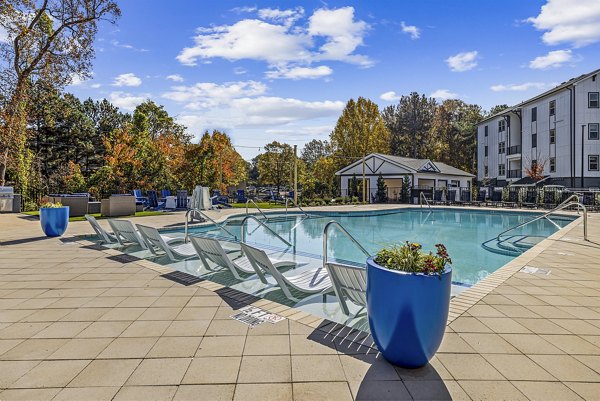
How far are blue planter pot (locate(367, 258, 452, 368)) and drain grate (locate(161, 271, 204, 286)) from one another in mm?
3206

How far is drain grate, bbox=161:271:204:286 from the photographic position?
5.09 m

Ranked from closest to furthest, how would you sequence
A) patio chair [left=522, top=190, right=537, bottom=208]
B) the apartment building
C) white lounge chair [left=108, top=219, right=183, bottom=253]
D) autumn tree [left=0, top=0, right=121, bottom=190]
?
1. white lounge chair [left=108, top=219, right=183, bottom=253]
2. autumn tree [left=0, top=0, right=121, bottom=190]
3. patio chair [left=522, top=190, right=537, bottom=208]
4. the apartment building

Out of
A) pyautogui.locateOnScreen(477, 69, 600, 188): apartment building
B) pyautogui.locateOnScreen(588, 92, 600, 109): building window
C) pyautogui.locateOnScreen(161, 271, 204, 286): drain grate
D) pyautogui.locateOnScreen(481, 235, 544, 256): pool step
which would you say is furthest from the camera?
pyautogui.locateOnScreen(588, 92, 600, 109): building window

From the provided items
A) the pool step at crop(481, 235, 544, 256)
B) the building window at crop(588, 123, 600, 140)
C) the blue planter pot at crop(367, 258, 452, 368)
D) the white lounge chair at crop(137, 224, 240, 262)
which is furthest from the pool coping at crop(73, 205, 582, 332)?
the building window at crop(588, 123, 600, 140)

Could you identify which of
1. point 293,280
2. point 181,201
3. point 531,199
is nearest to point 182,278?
point 293,280

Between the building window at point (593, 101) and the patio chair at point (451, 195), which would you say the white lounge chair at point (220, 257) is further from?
the building window at point (593, 101)

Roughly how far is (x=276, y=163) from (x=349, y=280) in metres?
32.7

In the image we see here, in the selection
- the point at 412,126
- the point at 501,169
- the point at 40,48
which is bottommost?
the point at 501,169

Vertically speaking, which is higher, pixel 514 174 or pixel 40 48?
pixel 40 48

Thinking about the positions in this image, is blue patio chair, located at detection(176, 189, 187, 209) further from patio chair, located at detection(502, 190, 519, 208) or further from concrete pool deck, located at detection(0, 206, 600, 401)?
patio chair, located at detection(502, 190, 519, 208)

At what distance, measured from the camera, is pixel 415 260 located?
258cm

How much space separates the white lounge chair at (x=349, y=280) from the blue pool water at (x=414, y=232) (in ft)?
10.3

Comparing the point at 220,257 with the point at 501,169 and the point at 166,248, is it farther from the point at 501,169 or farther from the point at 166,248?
the point at 501,169

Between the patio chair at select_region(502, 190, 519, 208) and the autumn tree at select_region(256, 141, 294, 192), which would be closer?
the patio chair at select_region(502, 190, 519, 208)
